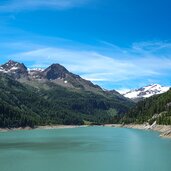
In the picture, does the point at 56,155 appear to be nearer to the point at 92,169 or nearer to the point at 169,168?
the point at 92,169

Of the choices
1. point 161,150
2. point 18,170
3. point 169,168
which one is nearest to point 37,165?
point 18,170

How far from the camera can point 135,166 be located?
3319 inches

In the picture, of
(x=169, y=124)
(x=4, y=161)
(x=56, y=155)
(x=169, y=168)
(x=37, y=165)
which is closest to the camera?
(x=169, y=168)

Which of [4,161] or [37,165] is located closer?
[37,165]

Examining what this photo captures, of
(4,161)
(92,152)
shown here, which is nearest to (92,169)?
(4,161)

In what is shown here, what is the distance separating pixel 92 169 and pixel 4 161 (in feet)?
83.0

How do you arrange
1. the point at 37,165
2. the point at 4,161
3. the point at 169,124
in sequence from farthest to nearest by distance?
the point at 169,124 → the point at 4,161 → the point at 37,165

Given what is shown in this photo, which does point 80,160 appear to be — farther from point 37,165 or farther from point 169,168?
point 169,168

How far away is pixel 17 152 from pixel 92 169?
136ft

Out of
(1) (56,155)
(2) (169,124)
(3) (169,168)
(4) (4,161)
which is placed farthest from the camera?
(2) (169,124)

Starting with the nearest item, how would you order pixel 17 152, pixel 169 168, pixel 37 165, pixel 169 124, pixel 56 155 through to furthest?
pixel 169 168 → pixel 37 165 → pixel 56 155 → pixel 17 152 → pixel 169 124

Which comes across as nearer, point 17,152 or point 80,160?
point 80,160

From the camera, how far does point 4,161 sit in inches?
3831

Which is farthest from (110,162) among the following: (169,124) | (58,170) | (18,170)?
(169,124)
